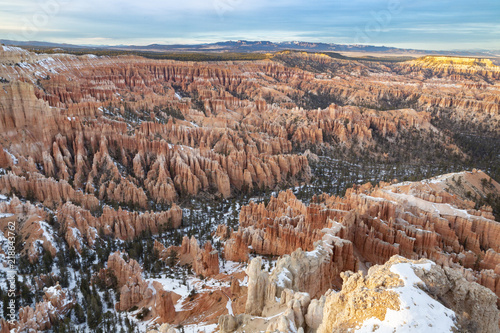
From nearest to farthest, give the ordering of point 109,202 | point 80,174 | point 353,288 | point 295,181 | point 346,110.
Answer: point 353,288
point 109,202
point 80,174
point 295,181
point 346,110

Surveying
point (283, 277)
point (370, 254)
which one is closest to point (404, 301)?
point (283, 277)

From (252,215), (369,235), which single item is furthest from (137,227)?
(369,235)

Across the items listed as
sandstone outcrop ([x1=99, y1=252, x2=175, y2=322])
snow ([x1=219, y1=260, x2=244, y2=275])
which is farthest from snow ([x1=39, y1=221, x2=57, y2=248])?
snow ([x1=219, y1=260, x2=244, y2=275])

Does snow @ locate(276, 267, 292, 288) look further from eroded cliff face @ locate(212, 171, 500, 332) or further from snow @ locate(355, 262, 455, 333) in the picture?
snow @ locate(355, 262, 455, 333)

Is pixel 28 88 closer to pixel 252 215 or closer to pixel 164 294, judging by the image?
pixel 252 215

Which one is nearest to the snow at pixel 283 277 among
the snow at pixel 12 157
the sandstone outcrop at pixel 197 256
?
the sandstone outcrop at pixel 197 256

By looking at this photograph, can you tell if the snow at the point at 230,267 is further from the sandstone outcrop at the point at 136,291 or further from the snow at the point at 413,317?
the snow at the point at 413,317
